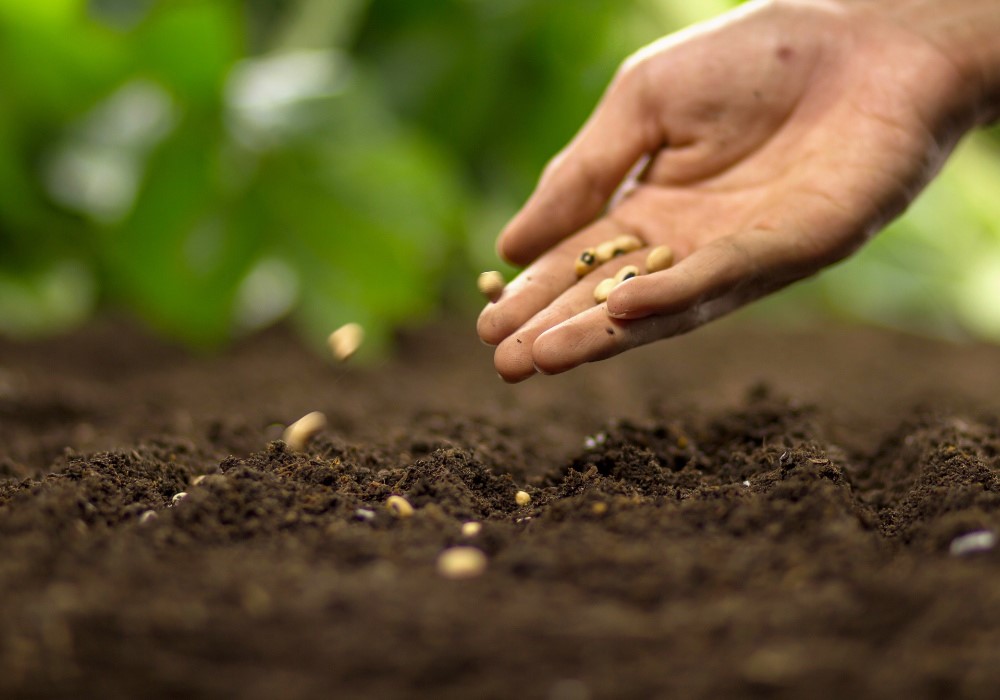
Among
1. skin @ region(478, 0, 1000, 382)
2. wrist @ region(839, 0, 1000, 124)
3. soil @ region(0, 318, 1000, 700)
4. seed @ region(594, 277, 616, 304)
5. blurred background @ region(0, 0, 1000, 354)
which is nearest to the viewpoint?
soil @ region(0, 318, 1000, 700)

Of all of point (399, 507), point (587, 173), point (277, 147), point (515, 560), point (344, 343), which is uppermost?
point (277, 147)

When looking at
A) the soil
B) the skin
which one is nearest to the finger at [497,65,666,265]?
the skin

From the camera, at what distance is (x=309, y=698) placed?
2.23ft

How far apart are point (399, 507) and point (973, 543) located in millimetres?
587

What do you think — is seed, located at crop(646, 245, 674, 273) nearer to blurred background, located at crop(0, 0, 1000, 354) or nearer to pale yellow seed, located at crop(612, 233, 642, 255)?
pale yellow seed, located at crop(612, 233, 642, 255)

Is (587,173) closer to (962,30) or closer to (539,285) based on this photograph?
(539,285)

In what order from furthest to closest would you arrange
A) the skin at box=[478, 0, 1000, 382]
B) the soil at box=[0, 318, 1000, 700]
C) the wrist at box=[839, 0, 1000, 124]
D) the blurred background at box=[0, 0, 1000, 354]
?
1. the blurred background at box=[0, 0, 1000, 354]
2. the wrist at box=[839, 0, 1000, 124]
3. the skin at box=[478, 0, 1000, 382]
4. the soil at box=[0, 318, 1000, 700]

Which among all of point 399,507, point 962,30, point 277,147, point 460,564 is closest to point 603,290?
point 399,507

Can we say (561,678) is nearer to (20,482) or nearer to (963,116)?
(20,482)

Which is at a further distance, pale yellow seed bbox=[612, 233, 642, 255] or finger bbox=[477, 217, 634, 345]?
pale yellow seed bbox=[612, 233, 642, 255]

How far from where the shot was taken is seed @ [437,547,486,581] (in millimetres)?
850

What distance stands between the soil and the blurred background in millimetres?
1095

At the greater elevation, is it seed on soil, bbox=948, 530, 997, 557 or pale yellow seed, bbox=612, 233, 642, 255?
pale yellow seed, bbox=612, 233, 642, 255

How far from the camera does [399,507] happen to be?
1034mm
